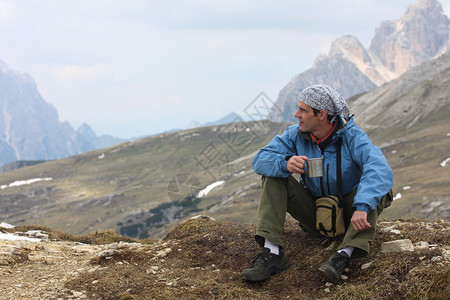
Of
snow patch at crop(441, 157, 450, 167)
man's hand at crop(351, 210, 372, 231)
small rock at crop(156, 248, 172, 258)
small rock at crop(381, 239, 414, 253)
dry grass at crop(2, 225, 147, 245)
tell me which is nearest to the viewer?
man's hand at crop(351, 210, 372, 231)

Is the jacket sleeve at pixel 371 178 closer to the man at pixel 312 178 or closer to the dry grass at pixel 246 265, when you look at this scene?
the man at pixel 312 178

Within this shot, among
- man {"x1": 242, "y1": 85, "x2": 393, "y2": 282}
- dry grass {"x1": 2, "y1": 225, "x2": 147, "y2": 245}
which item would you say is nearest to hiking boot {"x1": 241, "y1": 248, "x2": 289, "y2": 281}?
man {"x1": 242, "y1": 85, "x2": 393, "y2": 282}

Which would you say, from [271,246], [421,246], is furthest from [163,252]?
[421,246]

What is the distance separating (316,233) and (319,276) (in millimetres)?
1701

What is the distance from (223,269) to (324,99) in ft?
13.3

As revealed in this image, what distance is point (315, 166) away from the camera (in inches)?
282

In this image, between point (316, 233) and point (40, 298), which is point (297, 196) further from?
point (40, 298)

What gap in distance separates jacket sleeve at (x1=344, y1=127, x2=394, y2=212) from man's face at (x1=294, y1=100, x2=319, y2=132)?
860 mm

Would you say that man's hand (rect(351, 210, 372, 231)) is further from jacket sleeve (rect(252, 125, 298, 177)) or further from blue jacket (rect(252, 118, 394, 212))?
jacket sleeve (rect(252, 125, 298, 177))

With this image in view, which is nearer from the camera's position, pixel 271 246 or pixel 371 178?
pixel 371 178

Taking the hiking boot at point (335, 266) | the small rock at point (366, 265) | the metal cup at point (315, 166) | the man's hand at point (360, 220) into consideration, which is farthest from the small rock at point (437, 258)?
the metal cup at point (315, 166)

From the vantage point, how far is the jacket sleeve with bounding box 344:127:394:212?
258 inches

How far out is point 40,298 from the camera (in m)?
7.05

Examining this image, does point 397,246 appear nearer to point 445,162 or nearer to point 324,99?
point 324,99
